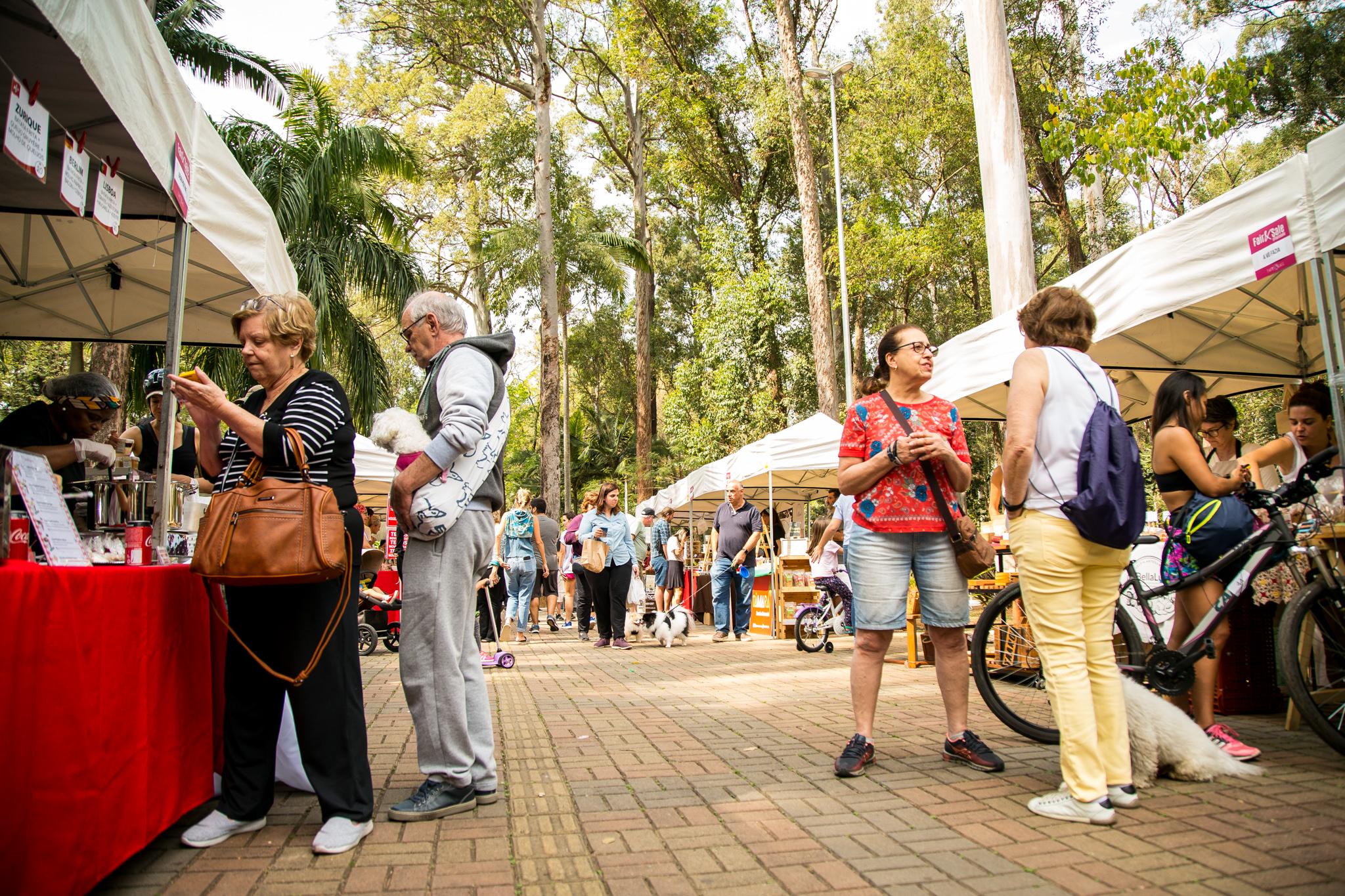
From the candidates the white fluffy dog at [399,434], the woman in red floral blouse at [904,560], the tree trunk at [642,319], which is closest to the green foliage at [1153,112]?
the woman in red floral blouse at [904,560]

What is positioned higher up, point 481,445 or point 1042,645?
point 481,445

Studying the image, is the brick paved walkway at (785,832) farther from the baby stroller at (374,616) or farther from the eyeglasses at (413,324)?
the baby stroller at (374,616)

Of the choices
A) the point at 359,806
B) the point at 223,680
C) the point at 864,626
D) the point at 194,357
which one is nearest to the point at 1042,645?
the point at 864,626

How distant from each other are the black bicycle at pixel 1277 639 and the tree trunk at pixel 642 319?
80.8 ft

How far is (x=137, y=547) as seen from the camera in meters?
3.11

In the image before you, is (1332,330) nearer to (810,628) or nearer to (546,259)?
(810,628)

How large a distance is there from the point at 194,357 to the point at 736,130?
20485 millimetres

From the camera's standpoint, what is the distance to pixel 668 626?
11.1 metres

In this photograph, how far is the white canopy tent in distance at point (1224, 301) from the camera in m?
3.61

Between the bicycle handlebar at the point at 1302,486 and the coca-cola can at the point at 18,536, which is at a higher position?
the bicycle handlebar at the point at 1302,486

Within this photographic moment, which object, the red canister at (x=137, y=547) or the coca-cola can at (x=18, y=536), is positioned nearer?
the coca-cola can at (x=18, y=536)

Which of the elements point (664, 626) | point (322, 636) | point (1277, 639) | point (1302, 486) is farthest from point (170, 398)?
point (664, 626)

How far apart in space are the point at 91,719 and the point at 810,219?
1844 centimetres

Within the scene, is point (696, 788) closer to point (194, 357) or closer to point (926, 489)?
point (926, 489)
